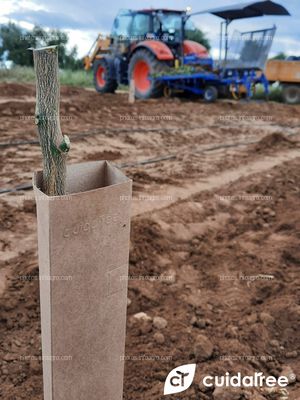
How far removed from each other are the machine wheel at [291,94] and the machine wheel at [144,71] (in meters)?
4.69

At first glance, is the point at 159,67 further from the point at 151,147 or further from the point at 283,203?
the point at 283,203

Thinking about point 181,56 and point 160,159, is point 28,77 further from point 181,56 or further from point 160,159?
point 160,159

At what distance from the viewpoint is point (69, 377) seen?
163 cm

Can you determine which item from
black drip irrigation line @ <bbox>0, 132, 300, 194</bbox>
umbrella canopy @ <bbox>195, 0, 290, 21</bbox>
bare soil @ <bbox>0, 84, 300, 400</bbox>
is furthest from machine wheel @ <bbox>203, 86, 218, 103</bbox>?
bare soil @ <bbox>0, 84, 300, 400</bbox>

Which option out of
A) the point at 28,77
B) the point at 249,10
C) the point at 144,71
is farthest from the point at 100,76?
the point at 28,77

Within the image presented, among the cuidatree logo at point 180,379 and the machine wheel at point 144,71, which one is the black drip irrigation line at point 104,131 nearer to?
the machine wheel at point 144,71

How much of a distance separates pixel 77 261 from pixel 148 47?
12.5 meters

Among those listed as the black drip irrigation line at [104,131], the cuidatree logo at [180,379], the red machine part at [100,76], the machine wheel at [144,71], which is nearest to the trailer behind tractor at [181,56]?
the machine wheel at [144,71]

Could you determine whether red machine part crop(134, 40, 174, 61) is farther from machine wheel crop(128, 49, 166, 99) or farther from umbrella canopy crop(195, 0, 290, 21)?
umbrella canopy crop(195, 0, 290, 21)

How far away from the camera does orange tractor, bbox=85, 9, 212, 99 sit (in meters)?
13.2

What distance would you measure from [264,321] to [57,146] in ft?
6.52

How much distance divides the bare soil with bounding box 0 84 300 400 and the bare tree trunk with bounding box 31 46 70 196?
1355 mm

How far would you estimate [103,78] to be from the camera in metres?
15.9

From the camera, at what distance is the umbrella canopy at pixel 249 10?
1177 centimetres
